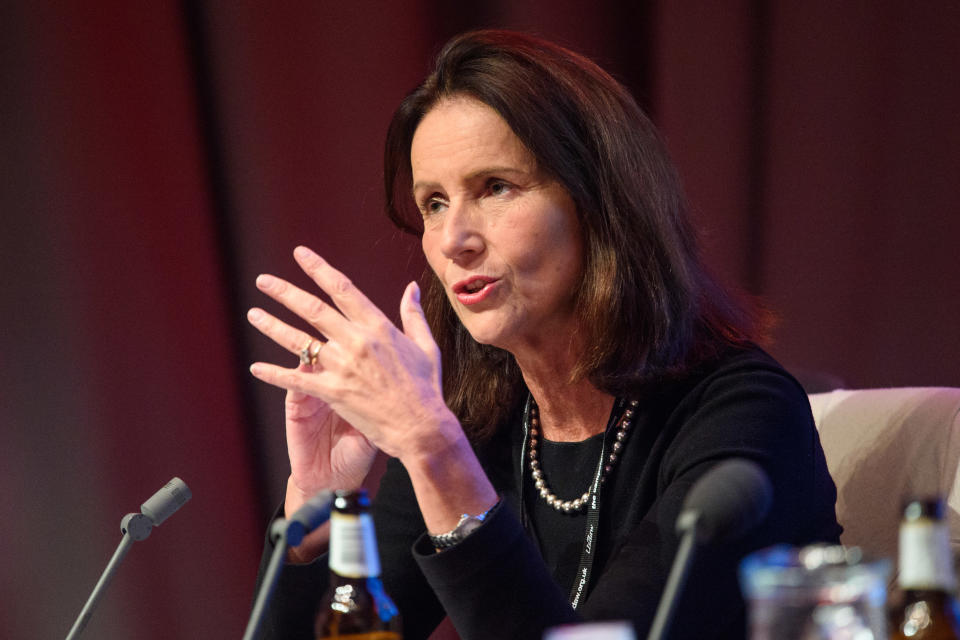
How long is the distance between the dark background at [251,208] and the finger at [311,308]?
0.99m

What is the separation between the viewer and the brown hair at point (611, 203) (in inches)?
57.1

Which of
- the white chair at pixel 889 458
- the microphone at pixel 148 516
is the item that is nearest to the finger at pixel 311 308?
the microphone at pixel 148 516

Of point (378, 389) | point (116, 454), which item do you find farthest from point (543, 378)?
point (116, 454)

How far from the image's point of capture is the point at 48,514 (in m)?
2.08

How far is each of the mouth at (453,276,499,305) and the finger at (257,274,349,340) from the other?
28 centimetres

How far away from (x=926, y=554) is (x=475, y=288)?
844 millimetres

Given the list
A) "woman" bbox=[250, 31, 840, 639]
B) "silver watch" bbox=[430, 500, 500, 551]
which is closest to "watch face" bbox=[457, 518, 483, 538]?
"silver watch" bbox=[430, 500, 500, 551]

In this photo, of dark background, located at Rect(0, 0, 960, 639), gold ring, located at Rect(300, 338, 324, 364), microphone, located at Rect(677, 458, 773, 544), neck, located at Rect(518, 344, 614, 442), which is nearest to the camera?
microphone, located at Rect(677, 458, 773, 544)

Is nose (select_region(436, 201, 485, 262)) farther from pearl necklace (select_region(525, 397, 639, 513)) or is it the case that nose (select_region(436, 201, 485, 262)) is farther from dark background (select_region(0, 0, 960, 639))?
dark background (select_region(0, 0, 960, 639))

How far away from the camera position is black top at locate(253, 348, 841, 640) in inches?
42.7

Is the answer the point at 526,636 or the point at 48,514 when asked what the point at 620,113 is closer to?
the point at 526,636

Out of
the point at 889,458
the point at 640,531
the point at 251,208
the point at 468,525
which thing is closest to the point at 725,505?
the point at 468,525

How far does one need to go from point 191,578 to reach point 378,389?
1265 mm

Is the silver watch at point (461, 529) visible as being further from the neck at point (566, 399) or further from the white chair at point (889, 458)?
the white chair at point (889, 458)
